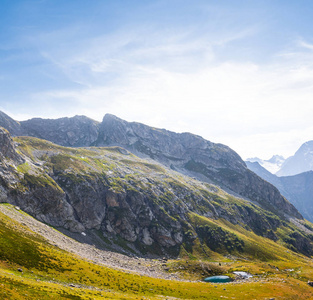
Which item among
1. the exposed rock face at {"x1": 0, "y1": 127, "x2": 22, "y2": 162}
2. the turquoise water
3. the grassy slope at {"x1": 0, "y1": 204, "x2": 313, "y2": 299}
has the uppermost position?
the exposed rock face at {"x1": 0, "y1": 127, "x2": 22, "y2": 162}

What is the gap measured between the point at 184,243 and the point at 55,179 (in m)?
122

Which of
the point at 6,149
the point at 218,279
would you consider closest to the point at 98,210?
the point at 6,149

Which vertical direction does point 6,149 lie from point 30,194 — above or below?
above

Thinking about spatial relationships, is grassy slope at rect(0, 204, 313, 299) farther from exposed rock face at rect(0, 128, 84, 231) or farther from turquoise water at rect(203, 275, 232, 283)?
exposed rock face at rect(0, 128, 84, 231)

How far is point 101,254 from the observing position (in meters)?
115

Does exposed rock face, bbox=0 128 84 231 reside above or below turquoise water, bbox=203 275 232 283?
above

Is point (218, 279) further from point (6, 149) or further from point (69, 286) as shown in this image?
point (6, 149)

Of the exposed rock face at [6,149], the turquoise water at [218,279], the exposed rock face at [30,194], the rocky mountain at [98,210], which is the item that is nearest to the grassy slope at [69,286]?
the turquoise water at [218,279]

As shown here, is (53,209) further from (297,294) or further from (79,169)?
(297,294)

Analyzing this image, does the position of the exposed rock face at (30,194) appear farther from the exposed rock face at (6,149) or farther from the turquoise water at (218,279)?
the turquoise water at (218,279)

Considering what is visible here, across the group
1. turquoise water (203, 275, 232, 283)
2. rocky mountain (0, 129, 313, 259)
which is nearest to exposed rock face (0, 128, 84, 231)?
rocky mountain (0, 129, 313, 259)

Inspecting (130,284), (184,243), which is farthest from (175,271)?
(184,243)

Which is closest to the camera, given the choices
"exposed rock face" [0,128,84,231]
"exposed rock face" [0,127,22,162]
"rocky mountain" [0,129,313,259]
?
"exposed rock face" [0,128,84,231]

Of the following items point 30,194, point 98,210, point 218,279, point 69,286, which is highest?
point 30,194
